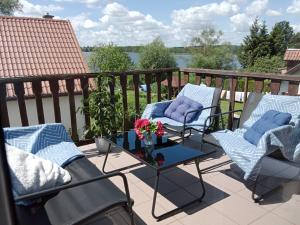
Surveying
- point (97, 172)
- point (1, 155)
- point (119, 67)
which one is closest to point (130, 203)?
point (97, 172)

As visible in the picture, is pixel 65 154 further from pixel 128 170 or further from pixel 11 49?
pixel 11 49

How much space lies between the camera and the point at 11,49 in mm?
8070

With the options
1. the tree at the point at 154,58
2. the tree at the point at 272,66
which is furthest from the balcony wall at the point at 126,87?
the tree at the point at 154,58

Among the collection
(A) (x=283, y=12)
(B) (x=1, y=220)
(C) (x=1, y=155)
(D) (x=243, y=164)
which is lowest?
(D) (x=243, y=164)

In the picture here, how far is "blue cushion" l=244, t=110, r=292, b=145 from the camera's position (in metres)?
2.41

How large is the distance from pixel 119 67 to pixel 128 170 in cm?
1409

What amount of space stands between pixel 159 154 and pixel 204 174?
0.69m

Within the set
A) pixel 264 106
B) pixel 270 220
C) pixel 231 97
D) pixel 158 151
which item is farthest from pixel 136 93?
pixel 270 220

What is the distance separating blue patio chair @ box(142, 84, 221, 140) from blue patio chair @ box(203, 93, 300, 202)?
415 mm

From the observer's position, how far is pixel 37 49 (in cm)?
844

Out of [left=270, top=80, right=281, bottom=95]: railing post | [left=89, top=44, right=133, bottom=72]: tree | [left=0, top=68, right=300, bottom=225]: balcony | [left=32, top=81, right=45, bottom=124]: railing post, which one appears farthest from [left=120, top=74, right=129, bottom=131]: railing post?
[left=89, top=44, right=133, bottom=72]: tree

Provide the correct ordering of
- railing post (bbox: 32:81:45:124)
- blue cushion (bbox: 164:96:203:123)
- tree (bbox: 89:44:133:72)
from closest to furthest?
railing post (bbox: 32:81:45:124), blue cushion (bbox: 164:96:203:123), tree (bbox: 89:44:133:72)

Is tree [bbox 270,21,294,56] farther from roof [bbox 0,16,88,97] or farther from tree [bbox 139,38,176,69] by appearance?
tree [bbox 139,38,176,69]

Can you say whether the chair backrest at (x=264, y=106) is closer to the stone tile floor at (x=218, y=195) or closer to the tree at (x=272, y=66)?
the stone tile floor at (x=218, y=195)
